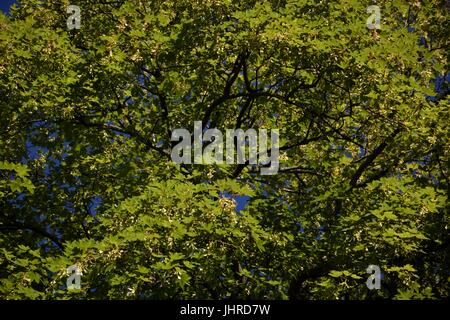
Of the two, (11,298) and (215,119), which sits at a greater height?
(215,119)

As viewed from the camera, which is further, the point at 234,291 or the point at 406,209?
the point at 234,291

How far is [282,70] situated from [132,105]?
164 inches

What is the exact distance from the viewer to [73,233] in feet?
46.3

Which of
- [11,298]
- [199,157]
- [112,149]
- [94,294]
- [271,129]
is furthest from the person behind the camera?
[112,149]

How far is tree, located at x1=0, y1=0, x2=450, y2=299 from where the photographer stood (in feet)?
32.9

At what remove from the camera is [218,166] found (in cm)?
1171

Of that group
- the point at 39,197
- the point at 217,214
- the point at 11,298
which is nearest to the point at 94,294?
the point at 11,298

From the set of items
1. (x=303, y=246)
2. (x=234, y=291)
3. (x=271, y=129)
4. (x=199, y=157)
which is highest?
(x=271, y=129)

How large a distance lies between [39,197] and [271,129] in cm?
624

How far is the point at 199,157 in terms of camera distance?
12.3 m

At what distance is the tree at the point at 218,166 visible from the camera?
32.9 ft

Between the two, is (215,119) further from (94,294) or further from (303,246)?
(94,294)

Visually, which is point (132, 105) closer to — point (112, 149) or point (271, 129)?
point (112, 149)

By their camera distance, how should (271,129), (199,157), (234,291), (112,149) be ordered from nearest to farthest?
(234,291) → (199,157) → (271,129) → (112,149)
